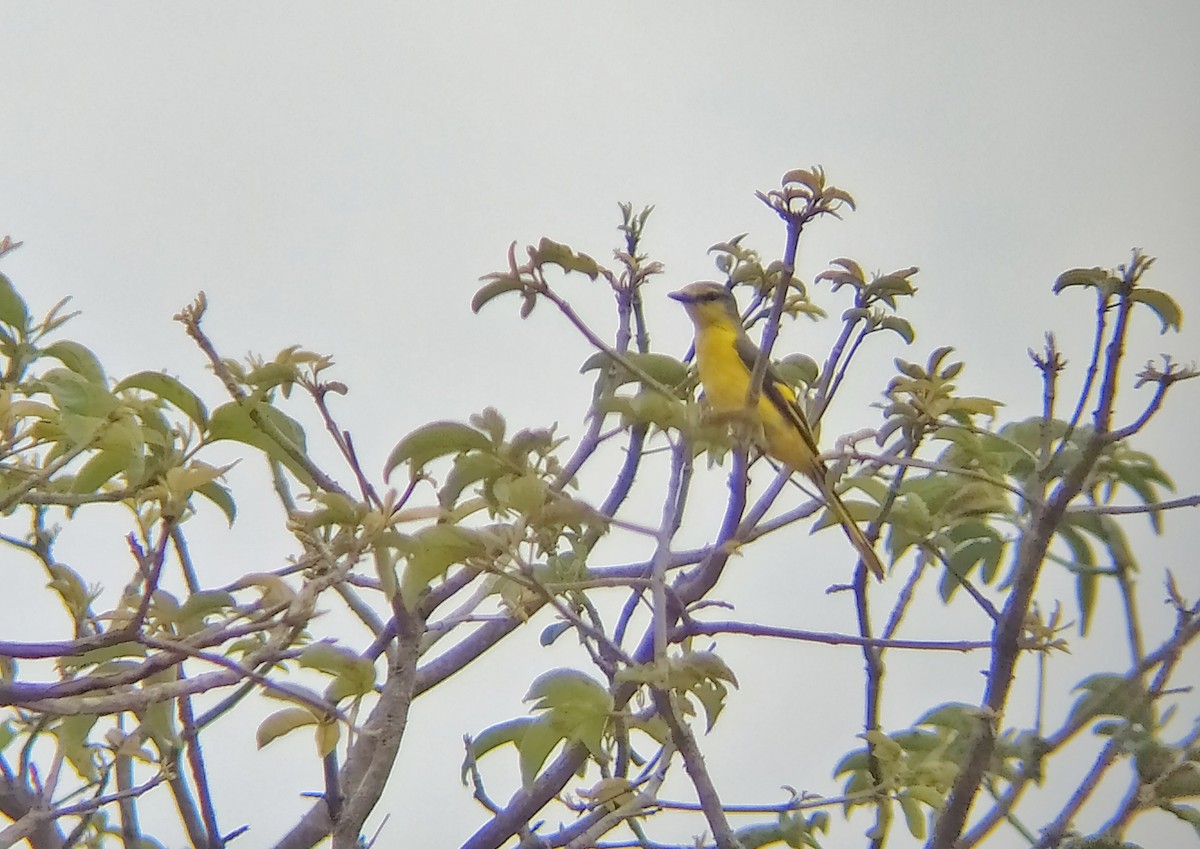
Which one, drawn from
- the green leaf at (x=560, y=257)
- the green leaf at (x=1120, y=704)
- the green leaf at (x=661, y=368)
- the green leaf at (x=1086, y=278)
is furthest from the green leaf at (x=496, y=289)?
the green leaf at (x=1120, y=704)

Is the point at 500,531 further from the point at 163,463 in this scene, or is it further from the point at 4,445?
the point at 4,445

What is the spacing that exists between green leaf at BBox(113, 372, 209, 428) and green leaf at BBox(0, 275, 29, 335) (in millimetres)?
216

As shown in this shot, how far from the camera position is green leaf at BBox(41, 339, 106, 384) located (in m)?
1.59

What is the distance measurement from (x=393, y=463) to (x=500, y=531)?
0.17 meters

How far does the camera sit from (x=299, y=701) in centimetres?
131

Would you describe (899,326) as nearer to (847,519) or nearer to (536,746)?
(847,519)

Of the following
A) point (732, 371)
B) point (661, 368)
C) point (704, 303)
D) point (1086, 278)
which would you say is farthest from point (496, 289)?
point (732, 371)

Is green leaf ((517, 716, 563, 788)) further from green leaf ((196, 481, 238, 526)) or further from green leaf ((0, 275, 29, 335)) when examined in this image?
green leaf ((0, 275, 29, 335))

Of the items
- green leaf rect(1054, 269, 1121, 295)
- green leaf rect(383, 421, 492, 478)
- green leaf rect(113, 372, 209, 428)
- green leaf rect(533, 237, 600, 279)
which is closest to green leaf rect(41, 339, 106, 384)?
green leaf rect(113, 372, 209, 428)

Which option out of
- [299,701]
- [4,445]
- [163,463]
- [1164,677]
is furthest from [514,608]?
[1164,677]

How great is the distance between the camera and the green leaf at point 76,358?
5.22ft

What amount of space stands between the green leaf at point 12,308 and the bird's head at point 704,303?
1466mm

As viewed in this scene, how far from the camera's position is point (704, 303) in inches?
110

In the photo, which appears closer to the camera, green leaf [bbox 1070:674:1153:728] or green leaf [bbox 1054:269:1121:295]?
green leaf [bbox 1054:269:1121:295]
